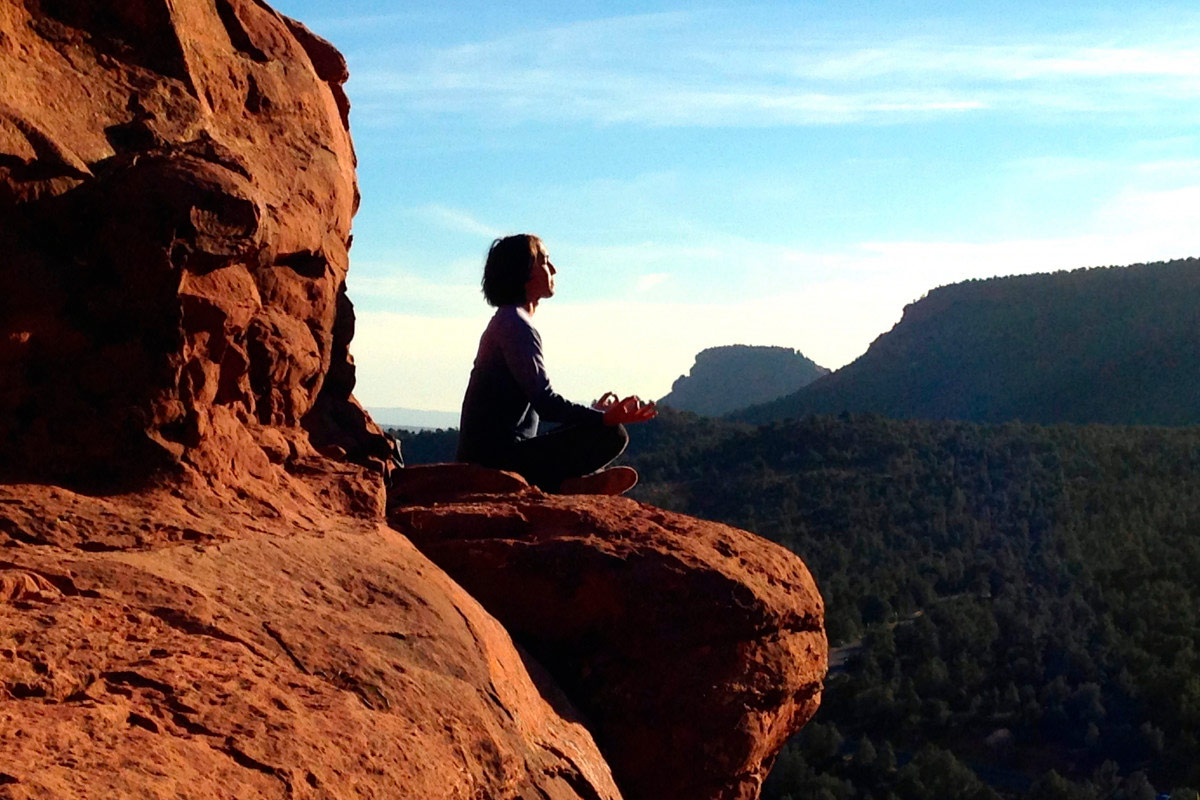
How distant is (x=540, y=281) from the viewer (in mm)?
6824

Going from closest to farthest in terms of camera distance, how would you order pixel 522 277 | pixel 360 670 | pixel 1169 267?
pixel 360 670 → pixel 522 277 → pixel 1169 267

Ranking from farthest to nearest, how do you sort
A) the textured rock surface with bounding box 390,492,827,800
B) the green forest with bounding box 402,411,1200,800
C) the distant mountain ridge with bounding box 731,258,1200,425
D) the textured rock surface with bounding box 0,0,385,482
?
the distant mountain ridge with bounding box 731,258,1200,425 → the green forest with bounding box 402,411,1200,800 → the textured rock surface with bounding box 390,492,827,800 → the textured rock surface with bounding box 0,0,385,482

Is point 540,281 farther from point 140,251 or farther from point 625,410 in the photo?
point 140,251

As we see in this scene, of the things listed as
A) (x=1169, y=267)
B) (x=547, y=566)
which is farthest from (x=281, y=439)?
(x=1169, y=267)

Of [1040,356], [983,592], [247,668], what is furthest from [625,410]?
[1040,356]

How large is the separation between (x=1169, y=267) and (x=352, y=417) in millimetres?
65928

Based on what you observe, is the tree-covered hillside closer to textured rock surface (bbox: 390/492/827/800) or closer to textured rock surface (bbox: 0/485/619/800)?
textured rock surface (bbox: 390/492/827/800)

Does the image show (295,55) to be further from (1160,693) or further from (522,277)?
(1160,693)

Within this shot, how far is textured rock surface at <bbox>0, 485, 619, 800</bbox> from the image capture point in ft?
9.06

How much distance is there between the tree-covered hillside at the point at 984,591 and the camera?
61.2ft

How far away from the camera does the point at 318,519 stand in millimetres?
4734

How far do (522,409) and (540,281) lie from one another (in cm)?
66

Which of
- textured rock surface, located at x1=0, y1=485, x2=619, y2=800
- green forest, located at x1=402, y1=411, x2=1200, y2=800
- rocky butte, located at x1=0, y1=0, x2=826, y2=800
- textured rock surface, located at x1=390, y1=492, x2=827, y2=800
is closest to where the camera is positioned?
textured rock surface, located at x1=0, y1=485, x2=619, y2=800

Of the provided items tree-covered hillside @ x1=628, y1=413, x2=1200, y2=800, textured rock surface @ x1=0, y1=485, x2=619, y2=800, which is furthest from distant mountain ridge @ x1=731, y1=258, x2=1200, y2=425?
textured rock surface @ x1=0, y1=485, x2=619, y2=800
